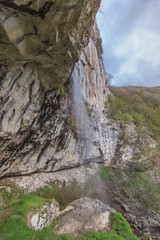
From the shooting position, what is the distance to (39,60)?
5.29m

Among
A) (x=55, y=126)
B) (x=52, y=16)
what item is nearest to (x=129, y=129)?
(x=55, y=126)

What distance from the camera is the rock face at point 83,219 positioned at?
5.60 meters

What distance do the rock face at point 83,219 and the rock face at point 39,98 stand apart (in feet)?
11.0

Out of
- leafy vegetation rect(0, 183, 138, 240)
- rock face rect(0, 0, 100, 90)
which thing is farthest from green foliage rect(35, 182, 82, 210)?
rock face rect(0, 0, 100, 90)

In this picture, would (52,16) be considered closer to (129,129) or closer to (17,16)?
(17,16)

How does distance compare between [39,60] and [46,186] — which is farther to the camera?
[46,186]

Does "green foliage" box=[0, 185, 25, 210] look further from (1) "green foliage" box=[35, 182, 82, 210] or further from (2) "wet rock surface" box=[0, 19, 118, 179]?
(1) "green foliage" box=[35, 182, 82, 210]

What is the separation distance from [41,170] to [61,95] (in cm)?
524

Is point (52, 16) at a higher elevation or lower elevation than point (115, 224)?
higher

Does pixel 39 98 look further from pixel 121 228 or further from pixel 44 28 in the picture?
pixel 121 228

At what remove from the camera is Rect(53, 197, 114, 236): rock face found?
5.60 meters

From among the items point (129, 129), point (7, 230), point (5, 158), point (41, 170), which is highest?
point (129, 129)

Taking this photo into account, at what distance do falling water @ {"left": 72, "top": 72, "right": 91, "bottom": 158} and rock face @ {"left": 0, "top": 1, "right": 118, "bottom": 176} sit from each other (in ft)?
0.53

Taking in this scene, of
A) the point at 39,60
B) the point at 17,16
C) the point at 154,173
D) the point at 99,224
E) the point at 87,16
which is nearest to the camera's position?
the point at 17,16
